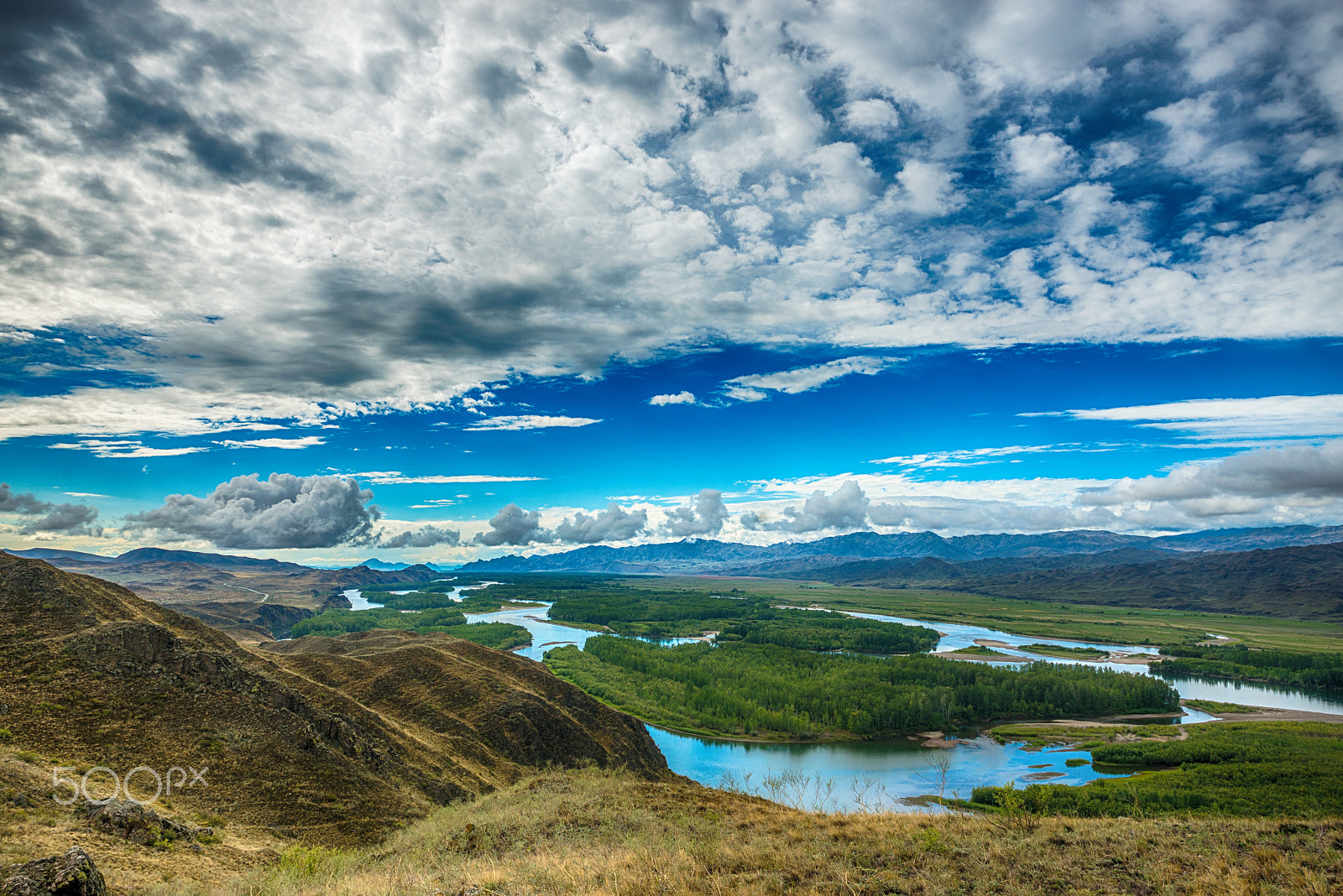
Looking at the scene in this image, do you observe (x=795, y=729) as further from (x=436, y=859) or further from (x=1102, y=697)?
(x=436, y=859)

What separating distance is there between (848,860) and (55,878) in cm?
1974

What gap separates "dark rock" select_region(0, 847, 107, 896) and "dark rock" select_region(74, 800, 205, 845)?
7568 millimetres

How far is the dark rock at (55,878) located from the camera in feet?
41.9

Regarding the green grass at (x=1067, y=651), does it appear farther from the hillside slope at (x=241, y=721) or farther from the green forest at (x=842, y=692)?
the hillside slope at (x=241, y=721)

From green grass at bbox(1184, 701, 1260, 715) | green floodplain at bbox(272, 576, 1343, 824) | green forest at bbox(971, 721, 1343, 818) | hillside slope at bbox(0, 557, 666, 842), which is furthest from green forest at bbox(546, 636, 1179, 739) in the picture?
hillside slope at bbox(0, 557, 666, 842)

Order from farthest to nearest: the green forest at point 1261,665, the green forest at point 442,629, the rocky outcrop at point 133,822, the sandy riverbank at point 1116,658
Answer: the green forest at point 442,629 → the sandy riverbank at point 1116,658 → the green forest at point 1261,665 → the rocky outcrop at point 133,822

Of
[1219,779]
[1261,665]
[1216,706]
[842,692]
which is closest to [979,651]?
[1216,706]

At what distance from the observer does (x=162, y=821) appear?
22.7m

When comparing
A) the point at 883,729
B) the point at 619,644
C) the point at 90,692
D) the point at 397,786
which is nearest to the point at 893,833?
the point at 397,786

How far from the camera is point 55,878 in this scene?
13.5 m

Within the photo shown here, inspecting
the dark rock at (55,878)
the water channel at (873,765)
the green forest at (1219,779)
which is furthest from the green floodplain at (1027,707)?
the dark rock at (55,878)

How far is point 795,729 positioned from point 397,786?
69205 mm

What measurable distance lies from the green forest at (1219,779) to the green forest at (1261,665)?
6815 centimetres

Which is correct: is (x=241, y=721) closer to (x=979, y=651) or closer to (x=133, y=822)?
(x=133, y=822)
